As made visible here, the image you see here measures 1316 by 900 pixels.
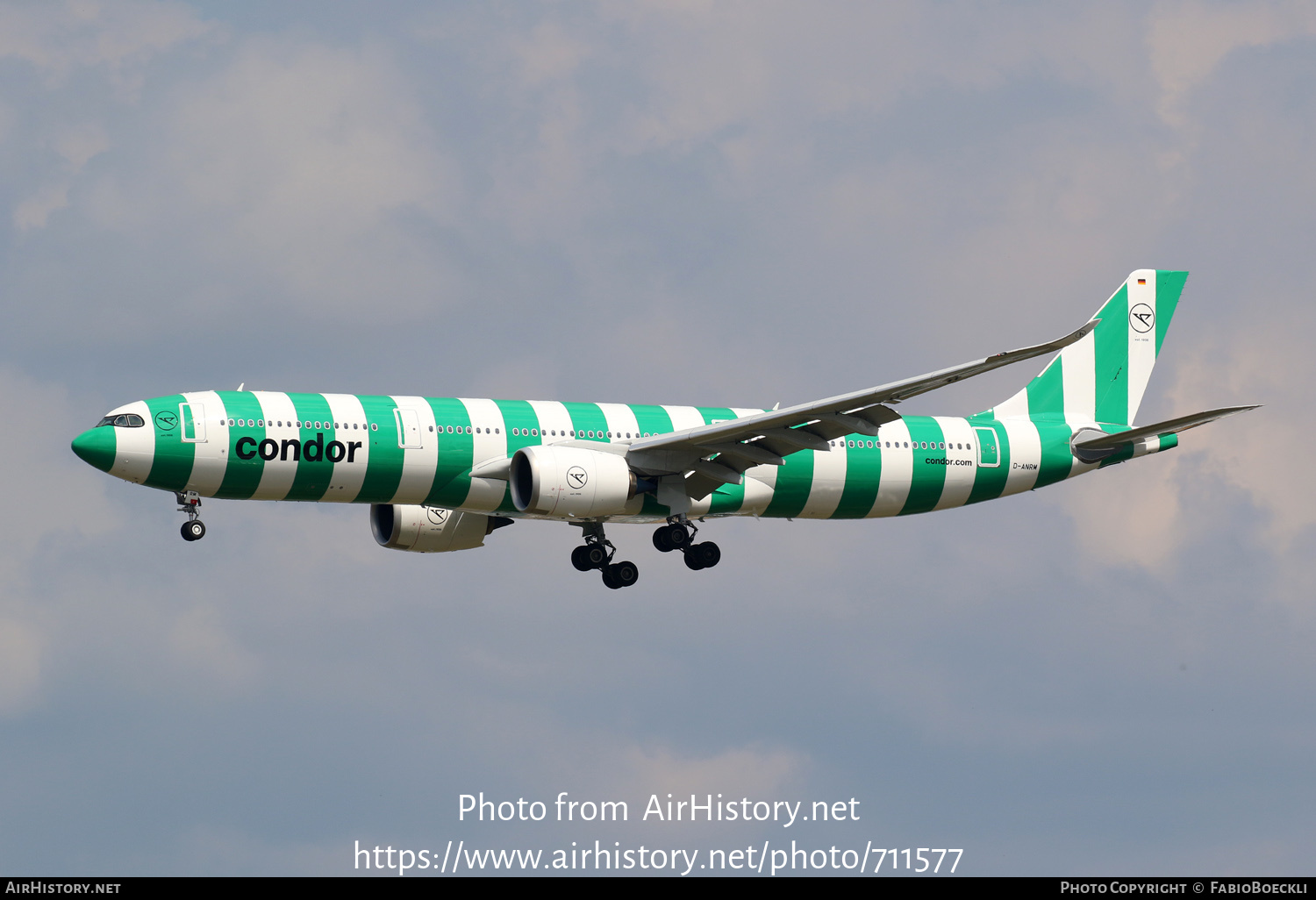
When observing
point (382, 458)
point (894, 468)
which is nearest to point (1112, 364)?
point (894, 468)

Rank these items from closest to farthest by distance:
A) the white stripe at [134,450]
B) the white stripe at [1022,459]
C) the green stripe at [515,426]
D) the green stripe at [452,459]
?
the white stripe at [134,450] < the green stripe at [452,459] < the green stripe at [515,426] < the white stripe at [1022,459]

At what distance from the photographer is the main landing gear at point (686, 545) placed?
52594 mm

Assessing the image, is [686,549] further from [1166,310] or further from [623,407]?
[1166,310]

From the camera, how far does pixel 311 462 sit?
48281 millimetres

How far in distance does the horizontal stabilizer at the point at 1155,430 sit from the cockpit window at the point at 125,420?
28090mm

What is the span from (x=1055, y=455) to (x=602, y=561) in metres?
14.6

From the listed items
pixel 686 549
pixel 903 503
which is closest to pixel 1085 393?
pixel 903 503

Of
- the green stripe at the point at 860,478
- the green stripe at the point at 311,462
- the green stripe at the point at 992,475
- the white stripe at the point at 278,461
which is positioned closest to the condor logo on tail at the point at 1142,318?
the green stripe at the point at 992,475

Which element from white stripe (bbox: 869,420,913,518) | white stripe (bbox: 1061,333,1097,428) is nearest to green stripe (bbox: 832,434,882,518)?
white stripe (bbox: 869,420,913,518)

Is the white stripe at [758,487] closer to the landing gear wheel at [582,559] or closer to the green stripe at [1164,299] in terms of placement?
the landing gear wheel at [582,559]

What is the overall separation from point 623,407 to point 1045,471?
1393cm

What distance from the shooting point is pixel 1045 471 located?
57.2 m

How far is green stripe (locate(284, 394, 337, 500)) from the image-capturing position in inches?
1902

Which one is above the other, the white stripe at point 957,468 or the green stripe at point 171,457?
the white stripe at point 957,468
